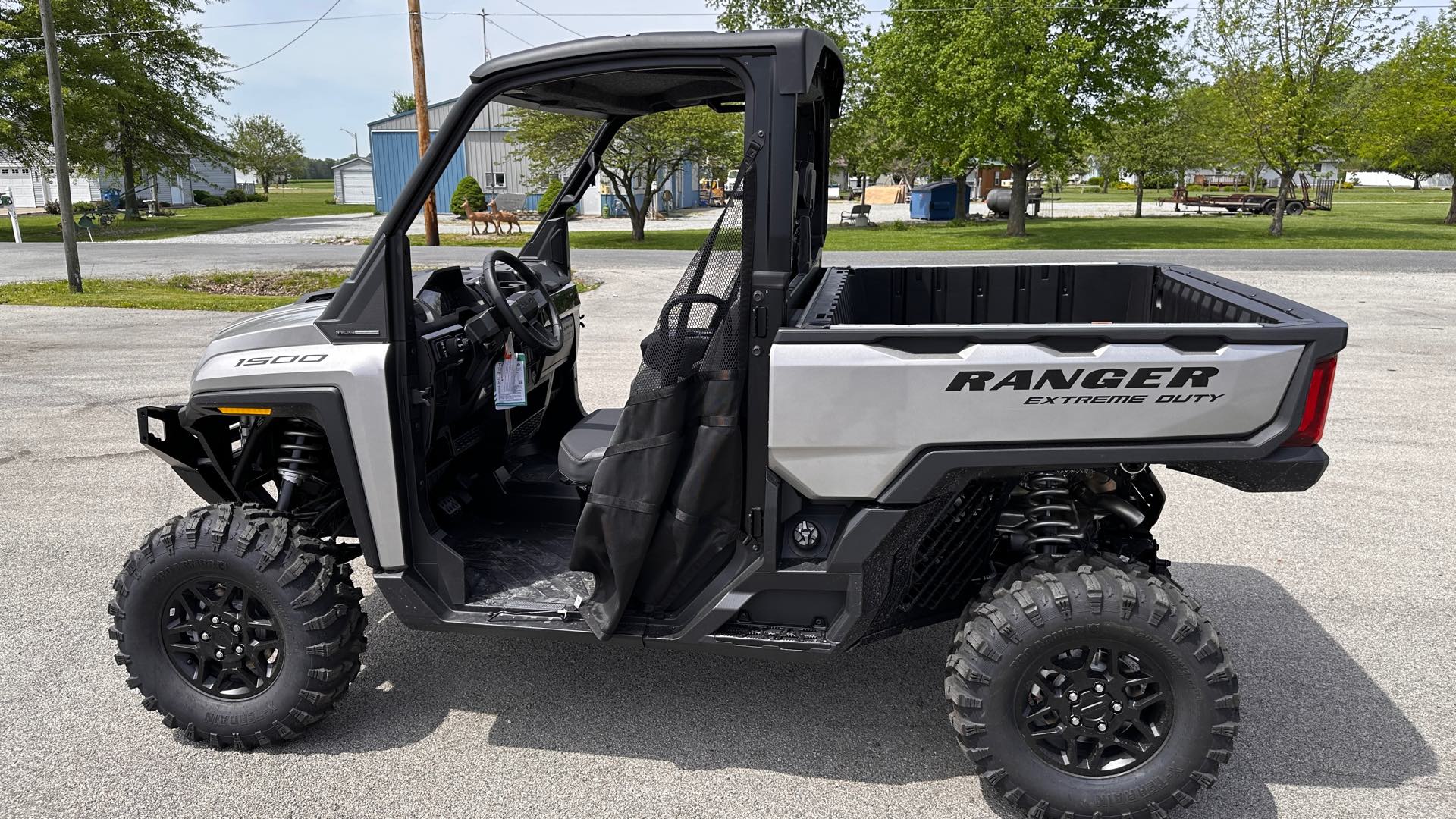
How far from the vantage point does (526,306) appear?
12.7 feet

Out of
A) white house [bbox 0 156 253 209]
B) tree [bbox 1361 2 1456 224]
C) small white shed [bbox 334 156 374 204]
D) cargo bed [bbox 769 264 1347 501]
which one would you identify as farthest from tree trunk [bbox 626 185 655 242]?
small white shed [bbox 334 156 374 204]

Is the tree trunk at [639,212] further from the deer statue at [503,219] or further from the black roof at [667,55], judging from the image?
the black roof at [667,55]

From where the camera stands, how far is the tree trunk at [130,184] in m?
37.7

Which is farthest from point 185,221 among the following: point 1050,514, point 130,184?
point 1050,514

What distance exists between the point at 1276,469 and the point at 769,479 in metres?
1.42

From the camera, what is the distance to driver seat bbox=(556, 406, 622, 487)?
3334 millimetres

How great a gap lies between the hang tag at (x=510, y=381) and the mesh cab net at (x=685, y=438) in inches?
27.1

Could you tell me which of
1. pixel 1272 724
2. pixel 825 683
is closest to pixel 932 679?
pixel 825 683

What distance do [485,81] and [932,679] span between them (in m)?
2.59

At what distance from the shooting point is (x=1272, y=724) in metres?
3.45

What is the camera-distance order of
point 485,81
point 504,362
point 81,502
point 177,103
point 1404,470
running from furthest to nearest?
point 177,103 < point 1404,470 < point 81,502 < point 504,362 < point 485,81

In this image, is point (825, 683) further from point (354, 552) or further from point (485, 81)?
point (485, 81)

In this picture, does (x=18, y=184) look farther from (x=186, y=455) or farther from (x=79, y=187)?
(x=186, y=455)

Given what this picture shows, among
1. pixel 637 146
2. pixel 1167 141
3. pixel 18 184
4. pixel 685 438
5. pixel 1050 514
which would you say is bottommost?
pixel 1050 514
